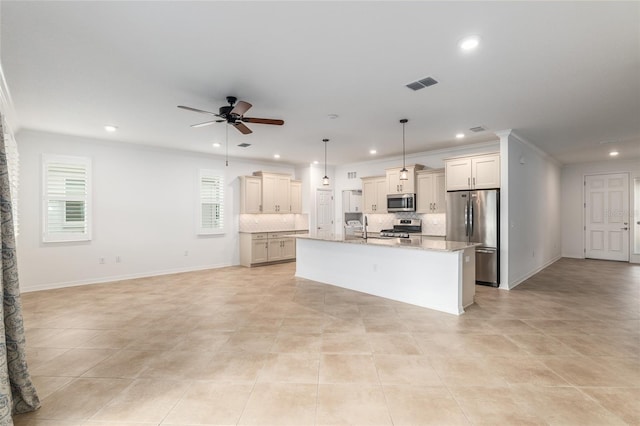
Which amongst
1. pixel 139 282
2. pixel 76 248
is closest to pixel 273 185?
pixel 139 282

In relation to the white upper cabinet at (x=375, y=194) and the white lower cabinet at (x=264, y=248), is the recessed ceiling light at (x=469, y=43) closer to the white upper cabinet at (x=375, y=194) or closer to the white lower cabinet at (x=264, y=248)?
the white upper cabinet at (x=375, y=194)

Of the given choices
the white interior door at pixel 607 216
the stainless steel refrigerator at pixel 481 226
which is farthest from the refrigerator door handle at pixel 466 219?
Result: the white interior door at pixel 607 216

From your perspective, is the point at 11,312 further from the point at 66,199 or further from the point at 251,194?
the point at 251,194

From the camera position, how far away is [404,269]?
15.1 feet

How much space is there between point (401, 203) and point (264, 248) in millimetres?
3533

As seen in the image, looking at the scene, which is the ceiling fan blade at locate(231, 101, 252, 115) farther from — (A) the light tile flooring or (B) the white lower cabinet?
(B) the white lower cabinet

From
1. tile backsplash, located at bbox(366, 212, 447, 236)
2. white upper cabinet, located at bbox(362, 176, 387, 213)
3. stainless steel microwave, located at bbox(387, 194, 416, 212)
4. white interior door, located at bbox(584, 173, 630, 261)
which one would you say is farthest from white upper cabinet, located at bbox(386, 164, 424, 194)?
white interior door, located at bbox(584, 173, 630, 261)

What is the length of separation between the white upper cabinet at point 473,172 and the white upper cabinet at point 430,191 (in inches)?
18.3

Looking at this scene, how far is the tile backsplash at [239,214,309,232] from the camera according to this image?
7.97 m

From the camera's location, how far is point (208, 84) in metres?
3.34

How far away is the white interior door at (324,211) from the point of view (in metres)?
9.01

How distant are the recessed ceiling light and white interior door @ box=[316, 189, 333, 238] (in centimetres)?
656

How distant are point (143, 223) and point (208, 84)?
429 centimetres

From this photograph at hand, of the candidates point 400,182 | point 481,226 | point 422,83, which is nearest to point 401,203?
point 400,182
